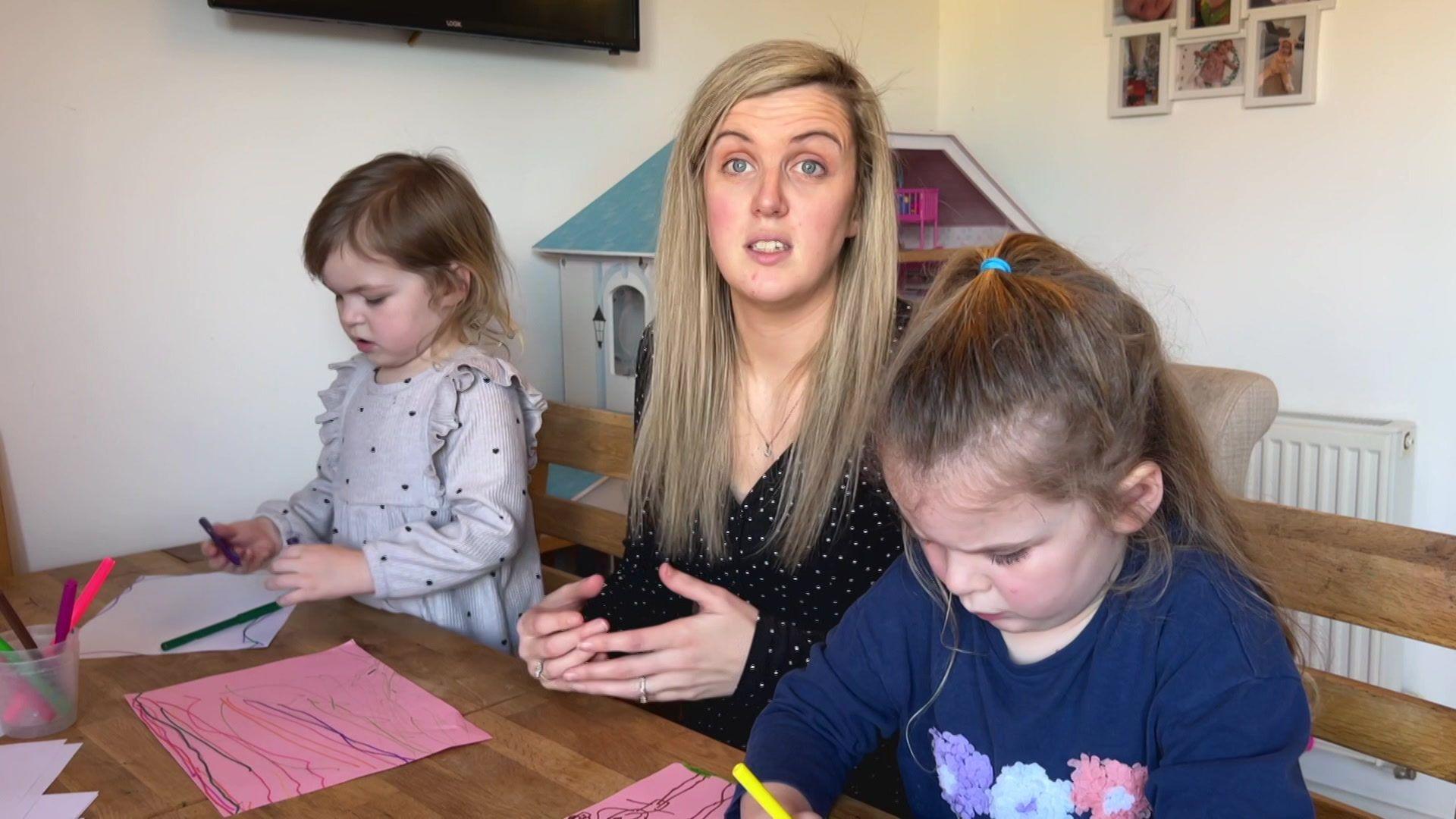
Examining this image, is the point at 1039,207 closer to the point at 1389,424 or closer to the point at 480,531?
the point at 1389,424

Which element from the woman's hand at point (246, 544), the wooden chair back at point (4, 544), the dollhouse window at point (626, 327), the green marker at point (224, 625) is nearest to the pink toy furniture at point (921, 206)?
the dollhouse window at point (626, 327)

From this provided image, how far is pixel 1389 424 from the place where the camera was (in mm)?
2105

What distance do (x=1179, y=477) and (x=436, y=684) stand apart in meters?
0.66

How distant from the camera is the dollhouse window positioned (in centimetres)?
195

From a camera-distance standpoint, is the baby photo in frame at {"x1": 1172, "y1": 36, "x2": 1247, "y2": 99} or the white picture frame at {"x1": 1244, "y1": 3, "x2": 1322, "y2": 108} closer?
the white picture frame at {"x1": 1244, "y1": 3, "x2": 1322, "y2": 108}

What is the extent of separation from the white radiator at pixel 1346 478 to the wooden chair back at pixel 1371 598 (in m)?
1.27

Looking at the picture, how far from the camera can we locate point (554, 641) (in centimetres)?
100

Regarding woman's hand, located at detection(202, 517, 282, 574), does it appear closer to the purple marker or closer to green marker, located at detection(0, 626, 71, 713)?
the purple marker

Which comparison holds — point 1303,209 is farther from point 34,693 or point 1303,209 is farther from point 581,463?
point 34,693

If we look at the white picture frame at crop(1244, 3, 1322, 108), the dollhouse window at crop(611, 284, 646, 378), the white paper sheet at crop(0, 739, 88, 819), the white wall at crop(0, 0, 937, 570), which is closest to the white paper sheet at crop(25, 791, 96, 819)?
the white paper sheet at crop(0, 739, 88, 819)

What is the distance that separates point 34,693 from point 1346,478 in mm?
2115

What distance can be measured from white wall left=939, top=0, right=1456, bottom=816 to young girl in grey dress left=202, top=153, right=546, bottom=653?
4.47 ft

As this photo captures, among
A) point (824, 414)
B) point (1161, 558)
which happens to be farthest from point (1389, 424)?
point (1161, 558)

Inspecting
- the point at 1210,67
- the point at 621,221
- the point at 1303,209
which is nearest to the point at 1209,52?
the point at 1210,67
